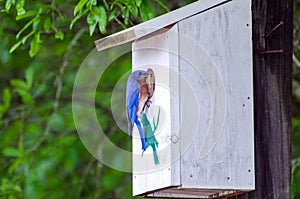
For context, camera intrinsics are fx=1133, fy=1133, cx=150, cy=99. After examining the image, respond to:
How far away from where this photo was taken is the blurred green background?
6.50m

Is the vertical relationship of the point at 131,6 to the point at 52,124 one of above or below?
above

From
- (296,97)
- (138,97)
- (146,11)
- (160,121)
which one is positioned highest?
(146,11)

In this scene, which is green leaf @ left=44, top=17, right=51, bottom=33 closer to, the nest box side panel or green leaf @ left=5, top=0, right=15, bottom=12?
green leaf @ left=5, top=0, right=15, bottom=12

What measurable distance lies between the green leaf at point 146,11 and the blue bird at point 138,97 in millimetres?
593

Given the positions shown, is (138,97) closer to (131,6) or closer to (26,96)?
(131,6)

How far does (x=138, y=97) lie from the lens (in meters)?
4.25

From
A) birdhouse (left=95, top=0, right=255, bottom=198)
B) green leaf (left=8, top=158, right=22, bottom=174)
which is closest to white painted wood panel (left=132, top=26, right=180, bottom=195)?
birdhouse (left=95, top=0, right=255, bottom=198)

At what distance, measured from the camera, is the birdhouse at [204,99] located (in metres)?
4.01

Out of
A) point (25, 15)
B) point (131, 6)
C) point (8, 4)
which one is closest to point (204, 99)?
point (131, 6)

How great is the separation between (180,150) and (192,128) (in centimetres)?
9

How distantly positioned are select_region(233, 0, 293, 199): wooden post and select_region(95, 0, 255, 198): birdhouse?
0.06 meters

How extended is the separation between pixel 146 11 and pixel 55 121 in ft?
6.98

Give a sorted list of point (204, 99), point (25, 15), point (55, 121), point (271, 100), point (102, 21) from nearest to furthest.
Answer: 1. point (204, 99)
2. point (271, 100)
3. point (102, 21)
4. point (25, 15)
5. point (55, 121)

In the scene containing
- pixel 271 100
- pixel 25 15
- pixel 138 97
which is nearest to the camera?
pixel 271 100
